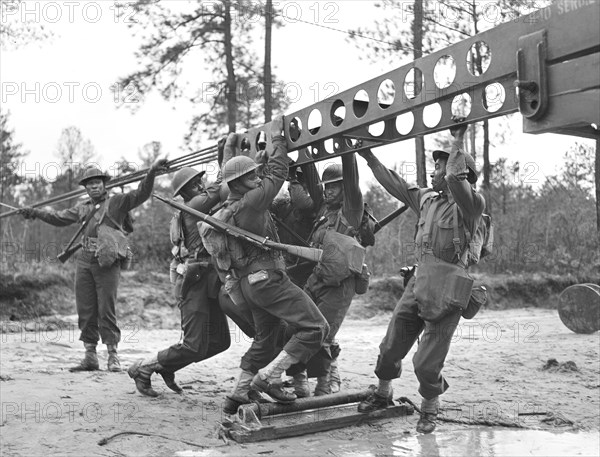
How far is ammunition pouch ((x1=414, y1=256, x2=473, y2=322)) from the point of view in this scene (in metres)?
6.45

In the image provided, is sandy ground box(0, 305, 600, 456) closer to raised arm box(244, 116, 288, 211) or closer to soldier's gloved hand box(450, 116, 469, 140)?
raised arm box(244, 116, 288, 211)

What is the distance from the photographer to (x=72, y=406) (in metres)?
7.32

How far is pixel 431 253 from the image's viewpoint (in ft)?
21.8

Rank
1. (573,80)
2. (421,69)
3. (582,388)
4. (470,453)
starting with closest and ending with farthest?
(573,80)
(421,69)
(470,453)
(582,388)

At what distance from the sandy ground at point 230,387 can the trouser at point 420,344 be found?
467 mm

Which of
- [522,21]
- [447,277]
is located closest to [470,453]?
[447,277]

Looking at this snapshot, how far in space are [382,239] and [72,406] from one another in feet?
60.4

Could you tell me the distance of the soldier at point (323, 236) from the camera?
7.61 meters

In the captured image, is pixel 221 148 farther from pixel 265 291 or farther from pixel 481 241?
pixel 481 241

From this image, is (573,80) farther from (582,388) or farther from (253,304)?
(582,388)

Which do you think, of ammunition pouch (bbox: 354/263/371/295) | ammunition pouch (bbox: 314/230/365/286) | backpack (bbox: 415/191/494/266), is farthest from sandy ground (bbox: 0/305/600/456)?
backpack (bbox: 415/191/494/266)

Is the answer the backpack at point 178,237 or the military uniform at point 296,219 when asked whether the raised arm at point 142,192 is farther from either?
the military uniform at point 296,219

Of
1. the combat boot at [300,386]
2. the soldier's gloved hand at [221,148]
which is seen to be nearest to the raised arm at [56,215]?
the soldier's gloved hand at [221,148]

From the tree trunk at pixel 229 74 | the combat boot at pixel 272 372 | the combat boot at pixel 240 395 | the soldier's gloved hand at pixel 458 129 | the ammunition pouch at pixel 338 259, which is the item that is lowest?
the combat boot at pixel 240 395
